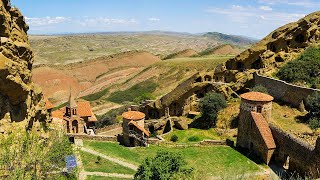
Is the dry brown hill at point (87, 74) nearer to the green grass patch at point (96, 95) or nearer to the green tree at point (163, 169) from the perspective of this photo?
the green grass patch at point (96, 95)

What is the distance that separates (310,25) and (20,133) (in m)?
42.4

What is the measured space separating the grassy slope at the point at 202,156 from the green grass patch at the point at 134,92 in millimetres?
44255

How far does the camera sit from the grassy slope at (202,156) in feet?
97.1

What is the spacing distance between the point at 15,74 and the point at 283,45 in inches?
1572

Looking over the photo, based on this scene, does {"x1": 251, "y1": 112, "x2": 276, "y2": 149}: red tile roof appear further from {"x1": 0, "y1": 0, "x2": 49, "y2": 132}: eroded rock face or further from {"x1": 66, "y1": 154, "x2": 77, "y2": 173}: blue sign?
{"x1": 0, "y1": 0, "x2": 49, "y2": 132}: eroded rock face

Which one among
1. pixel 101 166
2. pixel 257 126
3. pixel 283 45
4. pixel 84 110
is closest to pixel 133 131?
pixel 101 166

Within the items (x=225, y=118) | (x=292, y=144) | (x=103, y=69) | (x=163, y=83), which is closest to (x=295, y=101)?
(x=225, y=118)

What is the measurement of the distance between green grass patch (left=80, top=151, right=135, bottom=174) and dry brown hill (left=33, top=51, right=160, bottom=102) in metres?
59.4

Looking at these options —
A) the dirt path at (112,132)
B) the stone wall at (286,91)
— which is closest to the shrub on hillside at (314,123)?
the stone wall at (286,91)

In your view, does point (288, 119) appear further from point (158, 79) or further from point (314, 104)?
point (158, 79)

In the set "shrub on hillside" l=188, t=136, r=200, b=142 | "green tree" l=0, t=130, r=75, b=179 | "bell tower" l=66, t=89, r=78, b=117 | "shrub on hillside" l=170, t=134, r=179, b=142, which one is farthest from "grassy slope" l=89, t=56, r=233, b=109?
"green tree" l=0, t=130, r=75, b=179

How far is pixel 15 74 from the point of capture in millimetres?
15125

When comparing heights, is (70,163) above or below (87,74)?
above

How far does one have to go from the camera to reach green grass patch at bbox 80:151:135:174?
96.4 feet
